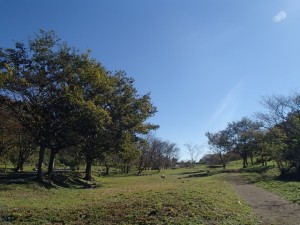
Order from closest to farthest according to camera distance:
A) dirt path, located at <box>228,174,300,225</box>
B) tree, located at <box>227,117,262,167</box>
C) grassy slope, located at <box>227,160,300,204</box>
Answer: dirt path, located at <box>228,174,300,225</box> → grassy slope, located at <box>227,160,300,204</box> → tree, located at <box>227,117,262,167</box>

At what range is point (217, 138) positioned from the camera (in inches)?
3130

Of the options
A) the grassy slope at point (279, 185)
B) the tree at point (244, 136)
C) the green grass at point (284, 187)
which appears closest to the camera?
the green grass at point (284, 187)

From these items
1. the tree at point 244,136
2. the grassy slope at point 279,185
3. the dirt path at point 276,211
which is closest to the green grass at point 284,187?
the grassy slope at point 279,185

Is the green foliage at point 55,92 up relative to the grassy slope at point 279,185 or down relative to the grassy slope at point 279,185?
up

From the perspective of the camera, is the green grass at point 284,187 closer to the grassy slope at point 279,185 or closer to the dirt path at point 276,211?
the grassy slope at point 279,185

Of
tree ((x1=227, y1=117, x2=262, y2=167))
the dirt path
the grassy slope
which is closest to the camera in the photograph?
the dirt path

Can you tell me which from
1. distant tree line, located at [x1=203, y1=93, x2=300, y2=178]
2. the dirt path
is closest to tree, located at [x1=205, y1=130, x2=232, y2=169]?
distant tree line, located at [x1=203, y1=93, x2=300, y2=178]

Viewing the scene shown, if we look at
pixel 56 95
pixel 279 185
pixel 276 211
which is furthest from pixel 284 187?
pixel 56 95

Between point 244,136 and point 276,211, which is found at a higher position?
point 244,136

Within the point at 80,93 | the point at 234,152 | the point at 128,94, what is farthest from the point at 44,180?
the point at 234,152

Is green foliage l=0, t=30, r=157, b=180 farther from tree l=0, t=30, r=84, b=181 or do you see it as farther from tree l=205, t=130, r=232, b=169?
tree l=205, t=130, r=232, b=169

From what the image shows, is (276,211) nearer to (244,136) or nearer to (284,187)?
(284,187)

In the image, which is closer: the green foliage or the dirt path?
the dirt path

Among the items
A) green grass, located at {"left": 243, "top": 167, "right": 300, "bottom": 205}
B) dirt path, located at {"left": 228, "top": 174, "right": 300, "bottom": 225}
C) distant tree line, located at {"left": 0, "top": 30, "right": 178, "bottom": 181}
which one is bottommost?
dirt path, located at {"left": 228, "top": 174, "right": 300, "bottom": 225}
